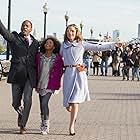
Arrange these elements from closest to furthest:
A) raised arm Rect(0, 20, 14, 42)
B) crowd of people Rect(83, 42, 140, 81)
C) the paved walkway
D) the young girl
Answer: raised arm Rect(0, 20, 14, 42) < the paved walkway < the young girl < crowd of people Rect(83, 42, 140, 81)

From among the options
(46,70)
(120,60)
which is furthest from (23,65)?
(120,60)

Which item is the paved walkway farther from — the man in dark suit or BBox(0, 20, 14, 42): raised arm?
BBox(0, 20, 14, 42): raised arm

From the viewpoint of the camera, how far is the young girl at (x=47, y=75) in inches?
365

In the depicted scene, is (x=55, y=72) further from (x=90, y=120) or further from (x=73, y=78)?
(x=90, y=120)

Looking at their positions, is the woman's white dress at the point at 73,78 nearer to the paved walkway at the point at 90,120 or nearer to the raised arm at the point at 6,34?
the paved walkway at the point at 90,120

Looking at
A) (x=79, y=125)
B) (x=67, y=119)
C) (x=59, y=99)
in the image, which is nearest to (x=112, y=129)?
(x=79, y=125)

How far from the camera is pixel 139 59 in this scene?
2725 centimetres

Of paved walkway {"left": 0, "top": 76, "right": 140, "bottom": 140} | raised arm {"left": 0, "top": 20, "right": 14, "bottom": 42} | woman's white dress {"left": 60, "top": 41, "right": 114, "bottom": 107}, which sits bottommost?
paved walkway {"left": 0, "top": 76, "right": 140, "bottom": 140}

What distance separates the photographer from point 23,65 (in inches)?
361

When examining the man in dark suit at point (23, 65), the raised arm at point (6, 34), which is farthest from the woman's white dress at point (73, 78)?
the raised arm at point (6, 34)

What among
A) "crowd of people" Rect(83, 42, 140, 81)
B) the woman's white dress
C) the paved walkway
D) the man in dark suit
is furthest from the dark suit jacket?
"crowd of people" Rect(83, 42, 140, 81)

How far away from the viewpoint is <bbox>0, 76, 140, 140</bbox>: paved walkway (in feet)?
30.0

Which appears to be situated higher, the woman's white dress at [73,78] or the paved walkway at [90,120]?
the woman's white dress at [73,78]

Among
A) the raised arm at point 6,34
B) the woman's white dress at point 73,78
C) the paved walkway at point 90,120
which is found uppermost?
the raised arm at point 6,34
